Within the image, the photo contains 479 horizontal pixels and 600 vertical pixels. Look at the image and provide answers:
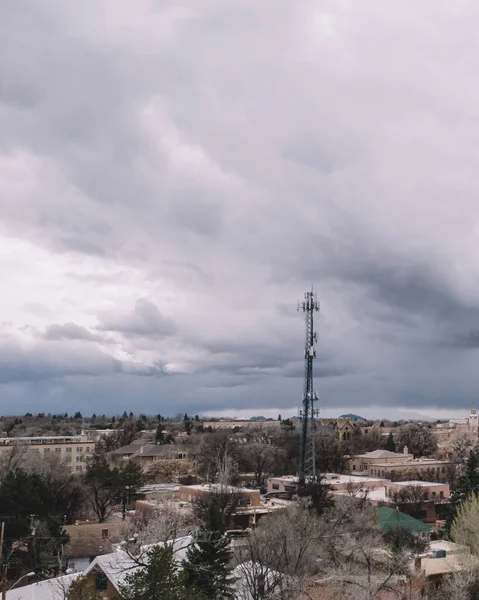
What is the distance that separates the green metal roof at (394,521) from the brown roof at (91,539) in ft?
58.6

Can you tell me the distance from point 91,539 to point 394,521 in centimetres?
2118

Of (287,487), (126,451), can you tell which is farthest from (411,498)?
(126,451)

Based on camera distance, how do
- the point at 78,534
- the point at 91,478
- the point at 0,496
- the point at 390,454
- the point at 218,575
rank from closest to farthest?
the point at 218,575 → the point at 0,496 → the point at 78,534 → the point at 91,478 → the point at 390,454

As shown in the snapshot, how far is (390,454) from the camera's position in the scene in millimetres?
95688

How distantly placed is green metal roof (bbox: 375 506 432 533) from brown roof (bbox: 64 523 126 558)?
1785 centimetres

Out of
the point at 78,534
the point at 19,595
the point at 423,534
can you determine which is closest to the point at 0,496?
the point at 78,534

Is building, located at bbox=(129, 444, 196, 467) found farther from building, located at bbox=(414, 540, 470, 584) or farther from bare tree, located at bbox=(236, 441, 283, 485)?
building, located at bbox=(414, 540, 470, 584)

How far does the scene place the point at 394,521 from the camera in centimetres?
4891

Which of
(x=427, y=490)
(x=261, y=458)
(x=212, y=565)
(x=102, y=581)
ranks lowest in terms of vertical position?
(x=102, y=581)

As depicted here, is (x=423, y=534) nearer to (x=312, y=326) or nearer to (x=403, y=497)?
(x=403, y=497)

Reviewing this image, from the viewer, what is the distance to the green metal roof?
155ft

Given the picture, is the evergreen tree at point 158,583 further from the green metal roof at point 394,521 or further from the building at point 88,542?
the green metal roof at point 394,521

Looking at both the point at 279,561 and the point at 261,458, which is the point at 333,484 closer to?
the point at 261,458

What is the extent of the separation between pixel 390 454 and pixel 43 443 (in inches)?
Answer: 1969
